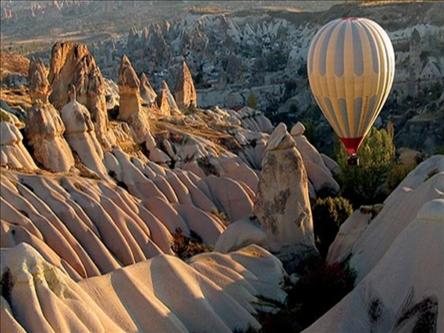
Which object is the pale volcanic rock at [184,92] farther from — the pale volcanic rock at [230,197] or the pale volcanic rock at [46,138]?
the pale volcanic rock at [46,138]

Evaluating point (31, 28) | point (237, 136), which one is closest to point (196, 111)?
point (237, 136)

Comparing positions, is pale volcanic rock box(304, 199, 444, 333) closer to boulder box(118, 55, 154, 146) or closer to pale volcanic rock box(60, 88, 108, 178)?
pale volcanic rock box(60, 88, 108, 178)

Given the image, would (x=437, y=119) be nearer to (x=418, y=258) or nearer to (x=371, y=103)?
(x=371, y=103)

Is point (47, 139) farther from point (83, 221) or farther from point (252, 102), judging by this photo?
point (252, 102)

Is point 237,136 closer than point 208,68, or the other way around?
point 237,136

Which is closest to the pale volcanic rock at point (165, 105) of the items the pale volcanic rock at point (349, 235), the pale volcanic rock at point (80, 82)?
the pale volcanic rock at point (80, 82)

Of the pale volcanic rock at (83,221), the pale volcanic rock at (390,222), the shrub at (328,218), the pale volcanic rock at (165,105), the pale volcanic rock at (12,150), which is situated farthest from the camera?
the pale volcanic rock at (165,105)

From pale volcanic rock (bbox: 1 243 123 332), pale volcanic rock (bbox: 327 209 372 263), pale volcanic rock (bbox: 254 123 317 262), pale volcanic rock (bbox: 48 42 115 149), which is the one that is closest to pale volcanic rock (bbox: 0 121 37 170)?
pale volcanic rock (bbox: 48 42 115 149)
